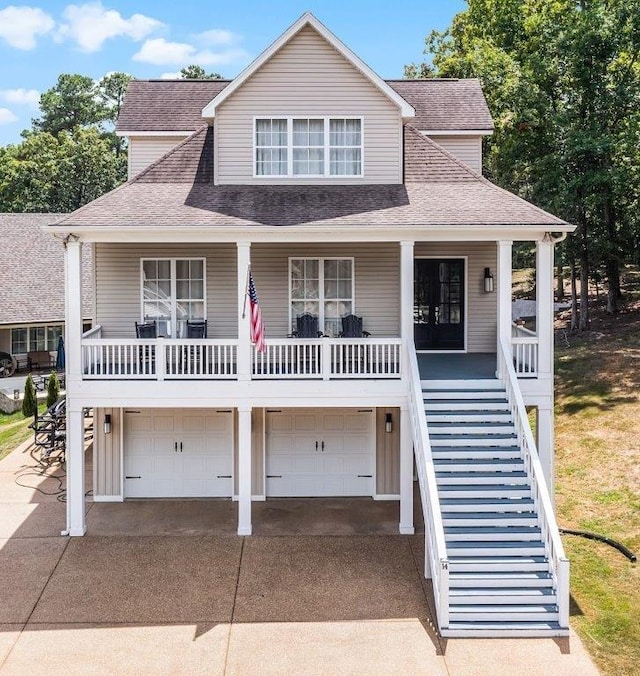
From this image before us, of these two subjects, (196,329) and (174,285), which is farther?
(174,285)

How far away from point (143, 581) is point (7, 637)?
2276 millimetres

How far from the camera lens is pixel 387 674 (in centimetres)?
873

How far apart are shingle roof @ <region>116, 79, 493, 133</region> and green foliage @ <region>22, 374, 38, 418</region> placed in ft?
32.9

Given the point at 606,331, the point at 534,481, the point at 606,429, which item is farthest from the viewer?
the point at 606,331

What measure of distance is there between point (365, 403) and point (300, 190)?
5157 millimetres

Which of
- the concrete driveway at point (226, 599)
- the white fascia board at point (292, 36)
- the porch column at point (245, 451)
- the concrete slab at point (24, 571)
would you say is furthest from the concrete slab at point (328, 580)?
the white fascia board at point (292, 36)

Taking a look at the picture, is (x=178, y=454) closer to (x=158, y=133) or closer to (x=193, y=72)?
(x=158, y=133)

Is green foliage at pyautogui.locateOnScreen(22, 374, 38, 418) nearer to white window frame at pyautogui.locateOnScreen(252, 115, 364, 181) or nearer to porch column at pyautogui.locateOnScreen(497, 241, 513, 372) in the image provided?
white window frame at pyautogui.locateOnScreen(252, 115, 364, 181)

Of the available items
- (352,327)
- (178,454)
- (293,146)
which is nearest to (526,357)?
(352,327)

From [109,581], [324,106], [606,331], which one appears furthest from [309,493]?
[606,331]

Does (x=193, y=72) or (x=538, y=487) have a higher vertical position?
(x=193, y=72)

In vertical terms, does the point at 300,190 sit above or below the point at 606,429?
above

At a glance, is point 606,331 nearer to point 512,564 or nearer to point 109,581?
Result: point 512,564

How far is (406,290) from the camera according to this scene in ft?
42.8
